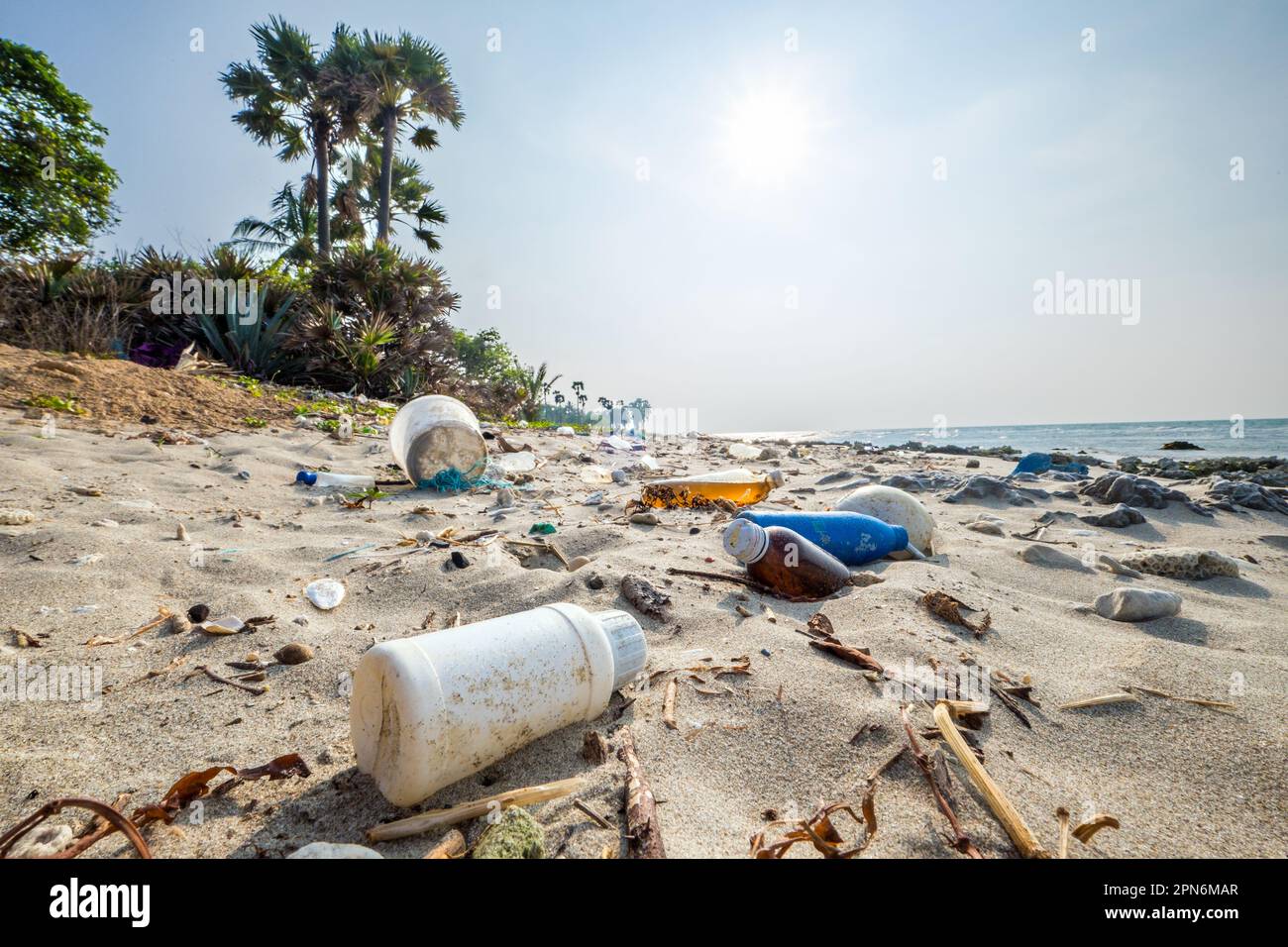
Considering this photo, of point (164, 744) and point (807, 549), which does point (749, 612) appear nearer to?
point (807, 549)

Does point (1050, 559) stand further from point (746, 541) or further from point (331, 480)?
point (331, 480)

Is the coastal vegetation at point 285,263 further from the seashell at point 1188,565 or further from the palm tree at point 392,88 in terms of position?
the seashell at point 1188,565

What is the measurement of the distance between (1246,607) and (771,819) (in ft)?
8.36

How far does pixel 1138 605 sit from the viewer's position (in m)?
2.05

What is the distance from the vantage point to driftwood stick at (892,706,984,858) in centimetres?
95

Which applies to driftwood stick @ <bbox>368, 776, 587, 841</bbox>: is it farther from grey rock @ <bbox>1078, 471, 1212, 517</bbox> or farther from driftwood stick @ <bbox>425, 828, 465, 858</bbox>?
grey rock @ <bbox>1078, 471, 1212, 517</bbox>

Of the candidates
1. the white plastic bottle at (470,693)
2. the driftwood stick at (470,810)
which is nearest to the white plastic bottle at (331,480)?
the white plastic bottle at (470,693)

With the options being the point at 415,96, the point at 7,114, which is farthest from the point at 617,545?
the point at 7,114

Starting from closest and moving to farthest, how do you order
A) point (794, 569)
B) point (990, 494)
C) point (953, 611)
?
point (953, 611)
point (794, 569)
point (990, 494)

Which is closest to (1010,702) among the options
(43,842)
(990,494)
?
(43,842)

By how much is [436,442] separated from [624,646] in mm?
3098

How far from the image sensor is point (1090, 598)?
2.37m

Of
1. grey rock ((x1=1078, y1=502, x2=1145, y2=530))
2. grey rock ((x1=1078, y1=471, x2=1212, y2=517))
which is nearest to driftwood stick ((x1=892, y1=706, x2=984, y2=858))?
grey rock ((x1=1078, y1=502, x2=1145, y2=530))

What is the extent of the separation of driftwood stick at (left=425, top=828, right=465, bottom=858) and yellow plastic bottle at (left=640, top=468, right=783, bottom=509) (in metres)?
2.92
